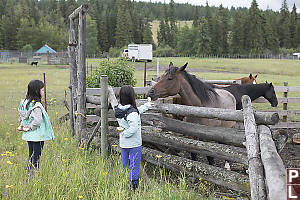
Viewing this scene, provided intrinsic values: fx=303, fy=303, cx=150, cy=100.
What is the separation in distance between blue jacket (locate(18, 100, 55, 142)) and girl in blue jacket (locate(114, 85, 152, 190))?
50.8 inches

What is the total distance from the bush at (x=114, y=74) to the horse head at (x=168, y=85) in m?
3.23

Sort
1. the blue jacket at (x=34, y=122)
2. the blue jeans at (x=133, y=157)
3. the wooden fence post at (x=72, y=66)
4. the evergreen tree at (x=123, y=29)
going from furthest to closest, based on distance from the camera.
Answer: the evergreen tree at (x=123, y=29)
the wooden fence post at (x=72, y=66)
the blue jacket at (x=34, y=122)
the blue jeans at (x=133, y=157)

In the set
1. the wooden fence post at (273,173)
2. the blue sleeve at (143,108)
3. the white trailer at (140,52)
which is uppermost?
the white trailer at (140,52)

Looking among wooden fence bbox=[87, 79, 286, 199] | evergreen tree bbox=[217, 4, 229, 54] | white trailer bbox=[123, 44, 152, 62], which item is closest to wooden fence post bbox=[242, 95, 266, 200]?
wooden fence bbox=[87, 79, 286, 199]

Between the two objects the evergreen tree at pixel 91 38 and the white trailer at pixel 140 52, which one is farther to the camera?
the evergreen tree at pixel 91 38

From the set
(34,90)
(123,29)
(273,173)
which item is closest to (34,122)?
(34,90)

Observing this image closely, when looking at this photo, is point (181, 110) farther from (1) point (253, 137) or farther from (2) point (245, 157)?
(1) point (253, 137)

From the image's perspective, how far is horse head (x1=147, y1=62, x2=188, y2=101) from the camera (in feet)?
17.7

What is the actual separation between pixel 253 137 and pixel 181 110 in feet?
5.59

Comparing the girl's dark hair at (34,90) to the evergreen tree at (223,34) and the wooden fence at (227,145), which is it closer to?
the wooden fence at (227,145)

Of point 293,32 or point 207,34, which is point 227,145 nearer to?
point 207,34

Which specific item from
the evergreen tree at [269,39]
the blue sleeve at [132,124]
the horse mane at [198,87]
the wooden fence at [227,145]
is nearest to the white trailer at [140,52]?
the horse mane at [198,87]

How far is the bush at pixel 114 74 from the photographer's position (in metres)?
8.44

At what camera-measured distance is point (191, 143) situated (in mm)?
4785
